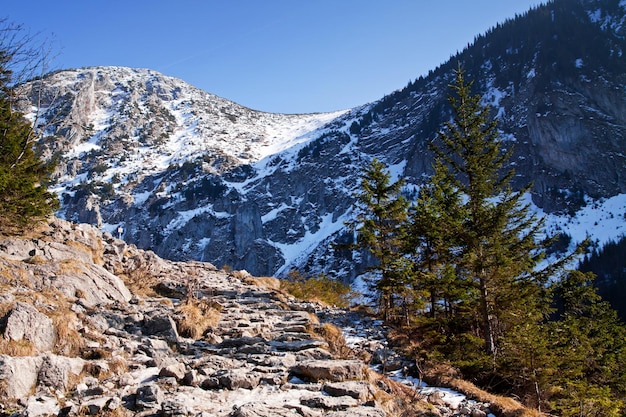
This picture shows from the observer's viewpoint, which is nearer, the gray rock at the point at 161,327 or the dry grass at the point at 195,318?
the gray rock at the point at 161,327

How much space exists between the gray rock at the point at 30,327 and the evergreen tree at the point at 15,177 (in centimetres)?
707

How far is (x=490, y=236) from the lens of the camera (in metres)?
13.8

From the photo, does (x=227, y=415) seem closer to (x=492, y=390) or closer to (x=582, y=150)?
(x=492, y=390)

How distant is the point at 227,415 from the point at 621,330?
34667 mm

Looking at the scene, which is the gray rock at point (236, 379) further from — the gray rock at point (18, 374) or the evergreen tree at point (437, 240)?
the evergreen tree at point (437, 240)

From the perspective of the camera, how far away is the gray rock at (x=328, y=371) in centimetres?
749

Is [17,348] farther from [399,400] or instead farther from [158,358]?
[399,400]

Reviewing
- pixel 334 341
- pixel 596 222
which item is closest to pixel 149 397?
pixel 334 341

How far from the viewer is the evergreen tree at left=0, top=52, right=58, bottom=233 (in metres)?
13.0

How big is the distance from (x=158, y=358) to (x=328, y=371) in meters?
3.20

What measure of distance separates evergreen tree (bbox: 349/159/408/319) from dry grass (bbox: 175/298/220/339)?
8044 millimetres

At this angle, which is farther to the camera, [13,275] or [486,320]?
[486,320]

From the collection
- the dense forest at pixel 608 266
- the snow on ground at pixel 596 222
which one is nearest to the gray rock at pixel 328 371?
the dense forest at pixel 608 266

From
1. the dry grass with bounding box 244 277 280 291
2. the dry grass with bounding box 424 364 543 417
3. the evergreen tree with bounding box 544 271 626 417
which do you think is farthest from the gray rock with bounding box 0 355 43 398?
the dry grass with bounding box 244 277 280 291
